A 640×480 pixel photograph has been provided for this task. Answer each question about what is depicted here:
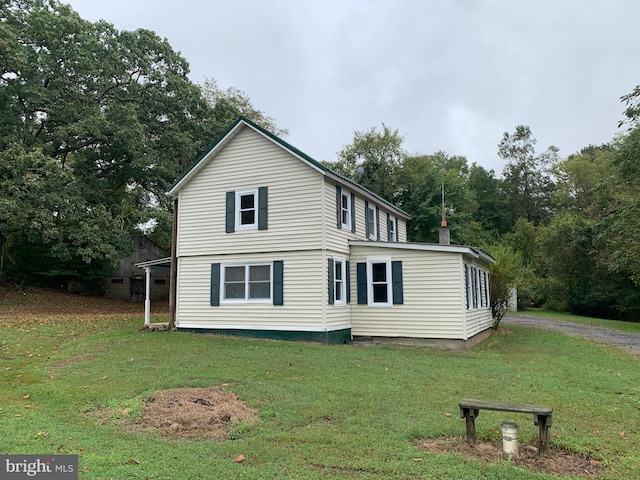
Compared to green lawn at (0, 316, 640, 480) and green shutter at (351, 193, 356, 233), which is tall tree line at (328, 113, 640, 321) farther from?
green lawn at (0, 316, 640, 480)

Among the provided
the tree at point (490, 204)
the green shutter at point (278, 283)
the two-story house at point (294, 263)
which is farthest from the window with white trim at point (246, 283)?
the tree at point (490, 204)

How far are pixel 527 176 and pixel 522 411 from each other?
5010 cm

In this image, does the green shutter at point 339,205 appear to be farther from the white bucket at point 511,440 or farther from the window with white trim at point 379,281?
the white bucket at point 511,440

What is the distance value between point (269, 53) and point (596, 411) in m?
17.7

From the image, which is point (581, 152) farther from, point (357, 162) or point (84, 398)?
point (84, 398)

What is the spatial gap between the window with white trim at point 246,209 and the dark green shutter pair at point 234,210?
0.14m

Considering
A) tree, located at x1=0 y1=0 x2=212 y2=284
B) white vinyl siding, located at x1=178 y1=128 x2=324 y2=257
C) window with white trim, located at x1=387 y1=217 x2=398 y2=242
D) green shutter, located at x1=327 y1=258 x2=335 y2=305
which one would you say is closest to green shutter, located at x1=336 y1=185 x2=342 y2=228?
white vinyl siding, located at x1=178 y1=128 x2=324 y2=257

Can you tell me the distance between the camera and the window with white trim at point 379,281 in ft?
47.8

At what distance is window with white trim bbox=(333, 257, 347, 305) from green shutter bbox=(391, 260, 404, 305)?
161 cm

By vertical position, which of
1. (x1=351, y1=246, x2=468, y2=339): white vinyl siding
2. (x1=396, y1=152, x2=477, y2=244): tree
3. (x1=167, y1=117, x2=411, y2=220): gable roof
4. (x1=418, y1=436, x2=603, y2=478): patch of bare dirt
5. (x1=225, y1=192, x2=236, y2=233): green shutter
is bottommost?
(x1=418, y1=436, x2=603, y2=478): patch of bare dirt

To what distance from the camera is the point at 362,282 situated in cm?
1502

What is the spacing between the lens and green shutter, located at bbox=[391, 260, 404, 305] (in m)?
14.3

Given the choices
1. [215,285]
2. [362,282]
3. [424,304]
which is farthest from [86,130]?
[424,304]

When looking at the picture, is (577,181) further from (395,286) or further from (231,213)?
(231,213)
